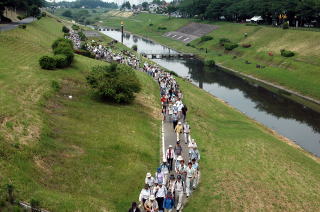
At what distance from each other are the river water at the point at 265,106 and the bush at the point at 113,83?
634 inches

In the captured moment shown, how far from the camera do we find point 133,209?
13.3m

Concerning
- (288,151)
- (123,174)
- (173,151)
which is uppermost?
(173,151)

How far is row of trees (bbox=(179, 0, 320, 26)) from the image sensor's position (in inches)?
3269

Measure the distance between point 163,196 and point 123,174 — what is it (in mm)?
4356

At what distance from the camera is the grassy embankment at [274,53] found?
56.3 metres

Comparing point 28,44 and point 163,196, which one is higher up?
point 28,44

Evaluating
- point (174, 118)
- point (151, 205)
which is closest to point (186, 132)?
point (174, 118)

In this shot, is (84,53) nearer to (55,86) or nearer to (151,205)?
(55,86)

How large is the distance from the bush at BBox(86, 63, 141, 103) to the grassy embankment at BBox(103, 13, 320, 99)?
29840mm

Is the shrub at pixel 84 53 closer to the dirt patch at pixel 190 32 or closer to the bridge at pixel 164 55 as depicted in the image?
the bridge at pixel 164 55

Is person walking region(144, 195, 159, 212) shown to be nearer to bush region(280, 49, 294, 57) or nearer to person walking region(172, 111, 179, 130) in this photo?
person walking region(172, 111, 179, 130)

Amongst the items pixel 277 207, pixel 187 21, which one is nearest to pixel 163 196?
pixel 277 207

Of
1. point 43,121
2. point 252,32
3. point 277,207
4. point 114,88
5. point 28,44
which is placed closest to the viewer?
point 277,207

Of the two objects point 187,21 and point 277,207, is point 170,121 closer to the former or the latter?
point 277,207
